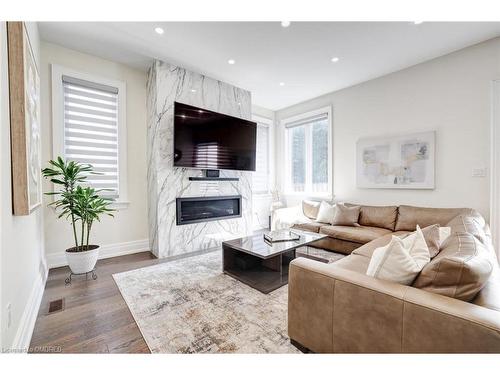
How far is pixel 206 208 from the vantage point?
3.92 metres

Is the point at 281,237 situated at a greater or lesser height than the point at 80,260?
greater

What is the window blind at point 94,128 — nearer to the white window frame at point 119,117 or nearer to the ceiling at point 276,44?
the white window frame at point 119,117

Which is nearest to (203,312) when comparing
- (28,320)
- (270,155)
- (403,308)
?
(28,320)

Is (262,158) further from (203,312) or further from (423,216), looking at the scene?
(203,312)

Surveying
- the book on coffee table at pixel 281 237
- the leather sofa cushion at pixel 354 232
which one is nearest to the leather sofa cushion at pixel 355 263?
the book on coffee table at pixel 281 237

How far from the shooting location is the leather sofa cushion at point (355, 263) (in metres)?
1.76

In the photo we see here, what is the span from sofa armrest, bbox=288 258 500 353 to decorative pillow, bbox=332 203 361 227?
2520mm

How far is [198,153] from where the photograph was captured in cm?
360

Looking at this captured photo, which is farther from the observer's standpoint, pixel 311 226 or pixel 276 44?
pixel 311 226

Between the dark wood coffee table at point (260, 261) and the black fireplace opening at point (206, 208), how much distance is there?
1.19 m

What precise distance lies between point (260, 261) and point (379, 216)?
207 cm

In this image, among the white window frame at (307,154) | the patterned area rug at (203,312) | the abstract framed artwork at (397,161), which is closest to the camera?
the patterned area rug at (203,312)

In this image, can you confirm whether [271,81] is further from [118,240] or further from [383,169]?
[118,240]

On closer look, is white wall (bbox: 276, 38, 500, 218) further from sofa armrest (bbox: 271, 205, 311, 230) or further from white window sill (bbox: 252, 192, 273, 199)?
white window sill (bbox: 252, 192, 273, 199)
